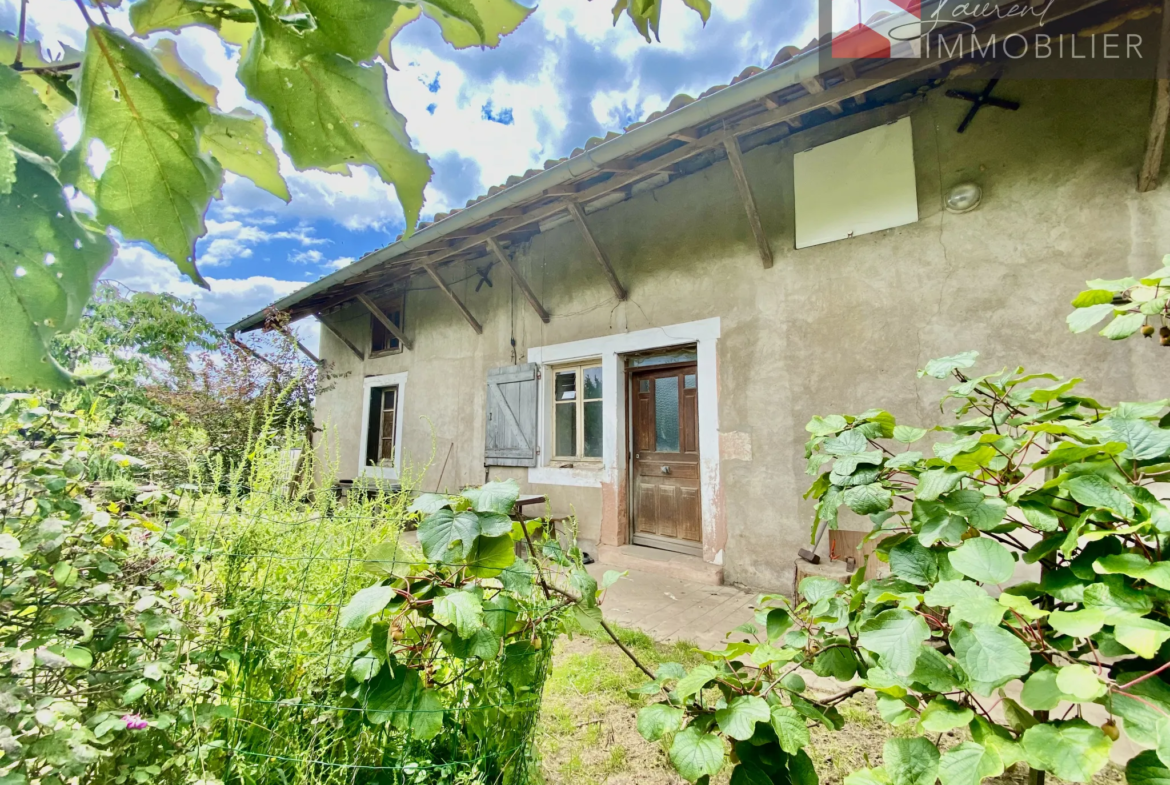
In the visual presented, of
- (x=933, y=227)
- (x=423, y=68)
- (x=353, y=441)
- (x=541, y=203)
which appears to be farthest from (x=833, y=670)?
(x=353, y=441)

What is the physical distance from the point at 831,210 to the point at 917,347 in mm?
1271

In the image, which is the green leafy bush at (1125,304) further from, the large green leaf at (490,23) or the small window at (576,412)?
the small window at (576,412)

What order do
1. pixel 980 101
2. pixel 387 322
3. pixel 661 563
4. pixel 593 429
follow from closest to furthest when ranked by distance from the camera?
1. pixel 980 101
2. pixel 661 563
3. pixel 593 429
4. pixel 387 322

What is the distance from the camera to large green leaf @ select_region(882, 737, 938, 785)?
2.39 ft

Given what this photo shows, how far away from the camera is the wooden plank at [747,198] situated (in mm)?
3629

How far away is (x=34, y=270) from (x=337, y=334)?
8.73 m

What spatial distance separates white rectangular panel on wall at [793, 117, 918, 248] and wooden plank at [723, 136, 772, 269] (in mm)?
278

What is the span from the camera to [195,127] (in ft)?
0.96

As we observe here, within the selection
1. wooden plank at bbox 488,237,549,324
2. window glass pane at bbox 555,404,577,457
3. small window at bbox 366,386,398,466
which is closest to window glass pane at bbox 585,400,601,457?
window glass pane at bbox 555,404,577,457

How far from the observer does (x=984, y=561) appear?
2.43 ft

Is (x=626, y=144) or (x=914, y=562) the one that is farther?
(x=626, y=144)

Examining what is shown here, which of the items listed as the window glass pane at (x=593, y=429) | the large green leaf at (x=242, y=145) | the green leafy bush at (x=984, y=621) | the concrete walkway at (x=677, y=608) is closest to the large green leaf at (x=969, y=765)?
the green leafy bush at (x=984, y=621)

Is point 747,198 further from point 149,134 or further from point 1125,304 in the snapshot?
point 149,134

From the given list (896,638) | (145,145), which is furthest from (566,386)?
(145,145)
